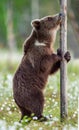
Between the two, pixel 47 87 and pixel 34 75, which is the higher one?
pixel 34 75

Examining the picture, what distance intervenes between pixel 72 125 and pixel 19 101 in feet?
3.00

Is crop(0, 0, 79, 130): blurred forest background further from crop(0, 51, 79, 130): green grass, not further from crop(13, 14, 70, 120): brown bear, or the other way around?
crop(13, 14, 70, 120): brown bear

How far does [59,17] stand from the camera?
33.9 ft

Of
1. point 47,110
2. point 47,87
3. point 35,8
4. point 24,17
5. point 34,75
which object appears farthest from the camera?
point 24,17

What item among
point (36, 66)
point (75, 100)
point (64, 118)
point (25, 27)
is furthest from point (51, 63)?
point (25, 27)

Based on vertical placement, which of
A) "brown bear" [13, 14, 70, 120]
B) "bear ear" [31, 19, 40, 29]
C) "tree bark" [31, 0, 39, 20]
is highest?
"tree bark" [31, 0, 39, 20]

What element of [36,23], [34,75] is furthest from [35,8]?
[34,75]

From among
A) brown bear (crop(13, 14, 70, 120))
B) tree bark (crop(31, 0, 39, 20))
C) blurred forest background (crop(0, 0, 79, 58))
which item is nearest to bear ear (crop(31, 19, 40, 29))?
brown bear (crop(13, 14, 70, 120))

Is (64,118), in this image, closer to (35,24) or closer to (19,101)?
(19,101)

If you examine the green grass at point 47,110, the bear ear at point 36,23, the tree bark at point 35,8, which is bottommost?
the green grass at point 47,110

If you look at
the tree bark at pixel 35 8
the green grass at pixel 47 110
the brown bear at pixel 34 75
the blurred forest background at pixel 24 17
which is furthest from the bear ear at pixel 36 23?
the tree bark at pixel 35 8

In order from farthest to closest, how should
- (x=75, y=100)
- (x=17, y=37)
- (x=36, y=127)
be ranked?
(x=17, y=37) < (x=75, y=100) < (x=36, y=127)

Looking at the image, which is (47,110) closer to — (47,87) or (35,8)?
(47,87)

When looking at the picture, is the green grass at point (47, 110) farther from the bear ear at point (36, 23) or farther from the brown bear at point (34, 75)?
the bear ear at point (36, 23)
